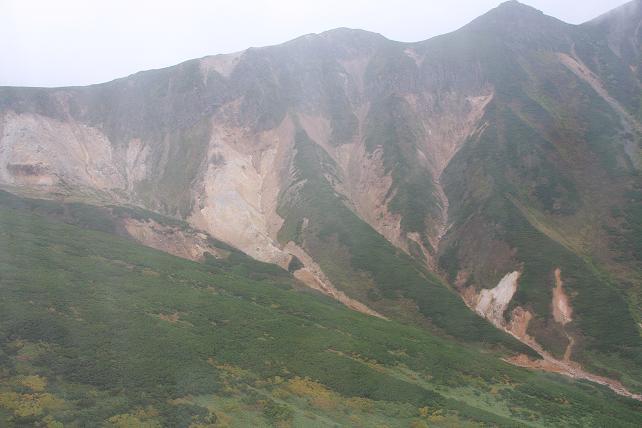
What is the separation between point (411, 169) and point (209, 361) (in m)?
64.7

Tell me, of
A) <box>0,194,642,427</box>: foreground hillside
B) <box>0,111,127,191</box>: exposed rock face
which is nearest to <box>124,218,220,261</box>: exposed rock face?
<box>0,194,642,427</box>: foreground hillside

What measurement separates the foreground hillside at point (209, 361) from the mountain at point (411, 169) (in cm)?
1245

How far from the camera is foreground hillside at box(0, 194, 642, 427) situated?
23875mm

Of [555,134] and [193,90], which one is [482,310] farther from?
[193,90]

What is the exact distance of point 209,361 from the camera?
98.8ft

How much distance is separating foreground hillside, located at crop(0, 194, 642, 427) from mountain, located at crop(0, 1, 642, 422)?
1245 centimetres

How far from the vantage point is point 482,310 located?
60.6 meters

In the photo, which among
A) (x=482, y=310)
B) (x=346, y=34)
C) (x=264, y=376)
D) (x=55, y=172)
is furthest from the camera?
(x=346, y=34)

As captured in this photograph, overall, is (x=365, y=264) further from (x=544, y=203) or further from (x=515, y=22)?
(x=515, y=22)

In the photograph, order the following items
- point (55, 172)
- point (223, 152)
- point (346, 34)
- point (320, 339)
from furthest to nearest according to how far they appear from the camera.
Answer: point (346, 34) < point (223, 152) < point (55, 172) < point (320, 339)

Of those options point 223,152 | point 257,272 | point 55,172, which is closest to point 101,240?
point 257,272

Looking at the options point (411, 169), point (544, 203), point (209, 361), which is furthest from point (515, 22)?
point (209, 361)

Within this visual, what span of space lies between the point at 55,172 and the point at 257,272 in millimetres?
44263

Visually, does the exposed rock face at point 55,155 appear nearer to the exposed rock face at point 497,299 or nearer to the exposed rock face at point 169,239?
the exposed rock face at point 169,239
